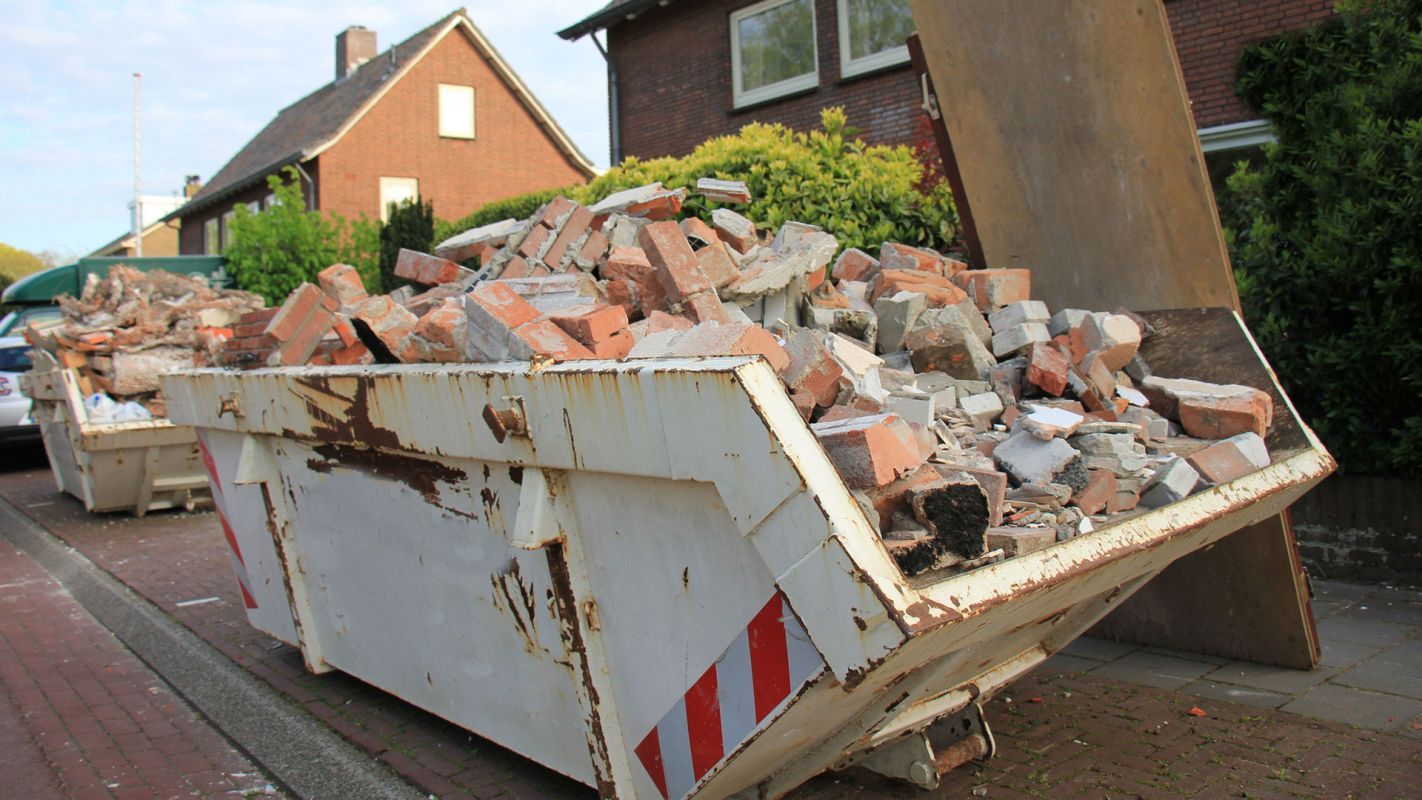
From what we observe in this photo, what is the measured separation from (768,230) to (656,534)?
340 centimetres

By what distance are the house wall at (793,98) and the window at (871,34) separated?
0.37 ft

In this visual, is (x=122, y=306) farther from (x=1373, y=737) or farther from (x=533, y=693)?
(x=1373, y=737)

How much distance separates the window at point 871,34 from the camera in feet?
38.0

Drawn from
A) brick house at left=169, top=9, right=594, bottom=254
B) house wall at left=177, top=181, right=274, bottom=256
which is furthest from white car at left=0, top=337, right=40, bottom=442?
house wall at left=177, top=181, right=274, bottom=256

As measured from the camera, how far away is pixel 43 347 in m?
9.83

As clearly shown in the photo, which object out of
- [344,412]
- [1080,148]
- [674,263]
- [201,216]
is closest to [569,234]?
[674,263]

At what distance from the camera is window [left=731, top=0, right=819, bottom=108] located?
41.3 ft

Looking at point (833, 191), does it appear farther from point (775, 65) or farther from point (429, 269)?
point (775, 65)

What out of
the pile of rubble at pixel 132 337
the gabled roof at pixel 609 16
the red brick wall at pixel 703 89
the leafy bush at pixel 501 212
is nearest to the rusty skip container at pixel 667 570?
the pile of rubble at pixel 132 337

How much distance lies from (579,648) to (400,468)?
38.3 inches

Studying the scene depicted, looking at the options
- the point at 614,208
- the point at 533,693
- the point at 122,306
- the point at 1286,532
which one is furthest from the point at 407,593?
the point at 122,306

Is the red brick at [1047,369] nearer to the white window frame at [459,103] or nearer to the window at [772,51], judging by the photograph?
the window at [772,51]

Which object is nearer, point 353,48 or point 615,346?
point 615,346

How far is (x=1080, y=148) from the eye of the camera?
3926 mm
